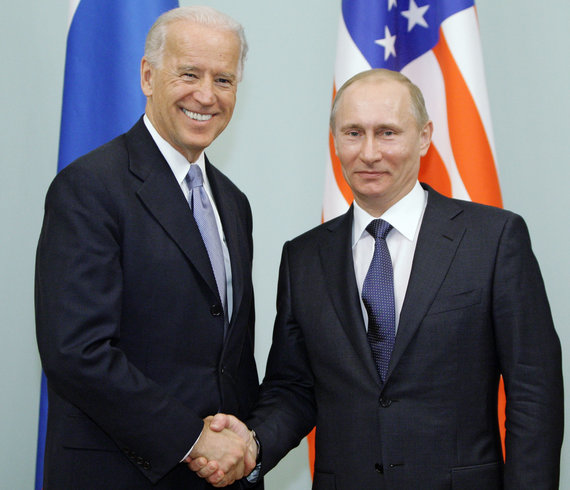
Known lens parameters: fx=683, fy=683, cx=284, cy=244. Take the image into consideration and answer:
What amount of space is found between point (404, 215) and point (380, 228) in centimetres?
8

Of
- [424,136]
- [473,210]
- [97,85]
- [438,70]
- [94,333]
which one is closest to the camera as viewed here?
[94,333]

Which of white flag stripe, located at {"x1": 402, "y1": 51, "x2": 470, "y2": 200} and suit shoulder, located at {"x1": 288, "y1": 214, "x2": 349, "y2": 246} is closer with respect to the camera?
suit shoulder, located at {"x1": 288, "y1": 214, "x2": 349, "y2": 246}

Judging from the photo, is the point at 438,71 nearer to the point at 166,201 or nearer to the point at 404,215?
the point at 404,215

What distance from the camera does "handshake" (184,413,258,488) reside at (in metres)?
1.82

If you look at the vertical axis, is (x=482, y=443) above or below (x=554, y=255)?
below

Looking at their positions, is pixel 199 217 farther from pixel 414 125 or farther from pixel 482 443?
pixel 482 443

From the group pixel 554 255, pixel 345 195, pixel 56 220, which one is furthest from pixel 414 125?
pixel 554 255

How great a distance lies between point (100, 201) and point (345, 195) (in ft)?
4.30

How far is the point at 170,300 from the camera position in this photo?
182 cm

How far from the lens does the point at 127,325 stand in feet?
5.96

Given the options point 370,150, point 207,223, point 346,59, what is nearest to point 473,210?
point 370,150

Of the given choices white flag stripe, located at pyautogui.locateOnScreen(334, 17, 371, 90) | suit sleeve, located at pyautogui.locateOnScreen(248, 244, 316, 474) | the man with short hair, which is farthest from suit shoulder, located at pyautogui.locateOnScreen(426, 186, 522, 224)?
white flag stripe, located at pyautogui.locateOnScreen(334, 17, 371, 90)

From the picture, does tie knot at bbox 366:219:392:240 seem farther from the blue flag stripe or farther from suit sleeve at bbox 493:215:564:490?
the blue flag stripe

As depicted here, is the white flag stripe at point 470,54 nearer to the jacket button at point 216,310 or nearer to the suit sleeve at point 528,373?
the suit sleeve at point 528,373
